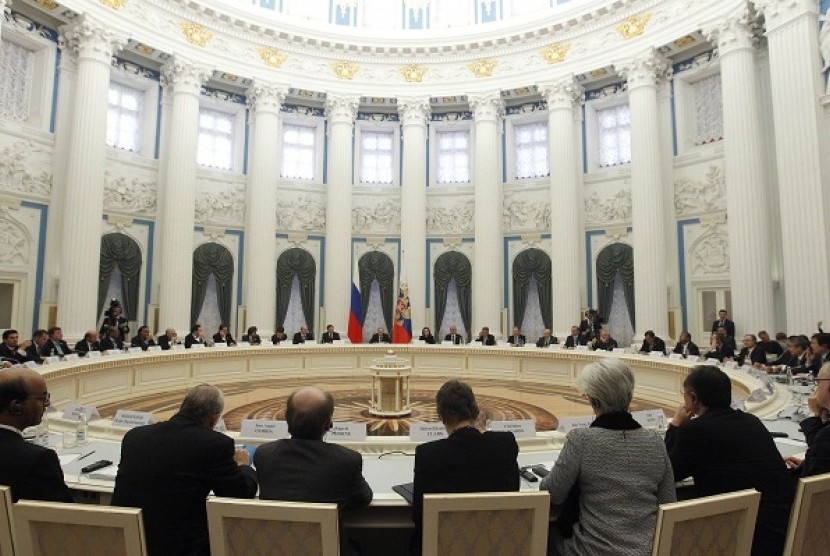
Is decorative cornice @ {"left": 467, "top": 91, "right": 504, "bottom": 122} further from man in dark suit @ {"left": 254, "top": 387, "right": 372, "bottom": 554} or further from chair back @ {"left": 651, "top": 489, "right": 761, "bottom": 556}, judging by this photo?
chair back @ {"left": 651, "top": 489, "right": 761, "bottom": 556}

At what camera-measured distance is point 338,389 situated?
10125 mm

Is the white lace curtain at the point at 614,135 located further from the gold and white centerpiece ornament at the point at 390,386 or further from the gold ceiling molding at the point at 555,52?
the gold and white centerpiece ornament at the point at 390,386

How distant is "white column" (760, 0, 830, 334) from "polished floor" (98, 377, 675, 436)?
3.81 meters

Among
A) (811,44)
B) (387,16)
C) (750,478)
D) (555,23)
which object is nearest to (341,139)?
(387,16)

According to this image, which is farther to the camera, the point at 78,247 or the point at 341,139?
the point at 341,139

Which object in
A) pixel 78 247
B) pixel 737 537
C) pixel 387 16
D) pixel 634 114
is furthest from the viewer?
pixel 387 16

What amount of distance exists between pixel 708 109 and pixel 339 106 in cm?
1054

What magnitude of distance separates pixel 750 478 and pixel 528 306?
1421cm

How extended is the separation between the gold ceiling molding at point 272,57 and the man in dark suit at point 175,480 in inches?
606

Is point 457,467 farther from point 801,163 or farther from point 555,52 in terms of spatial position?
point 555,52

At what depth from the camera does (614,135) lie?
1529 centimetres

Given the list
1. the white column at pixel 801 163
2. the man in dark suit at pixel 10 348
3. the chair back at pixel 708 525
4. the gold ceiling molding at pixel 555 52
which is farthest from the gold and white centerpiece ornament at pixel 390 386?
the gold ceiling molding at pixel 555 52

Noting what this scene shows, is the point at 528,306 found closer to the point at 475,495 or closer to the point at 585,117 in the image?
the point at 585,117

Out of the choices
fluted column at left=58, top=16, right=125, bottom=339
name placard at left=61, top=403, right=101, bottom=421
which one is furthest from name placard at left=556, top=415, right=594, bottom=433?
fluted column at left=58, top=16, right=125, bottom=339
